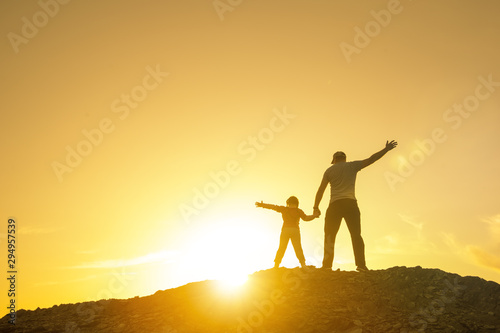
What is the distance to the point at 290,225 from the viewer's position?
12672mm

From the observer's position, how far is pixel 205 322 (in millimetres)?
9492

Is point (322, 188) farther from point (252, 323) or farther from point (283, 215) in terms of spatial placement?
point (252, 323)

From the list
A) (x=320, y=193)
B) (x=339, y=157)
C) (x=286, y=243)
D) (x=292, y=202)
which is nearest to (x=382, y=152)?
(x=339, y=157)

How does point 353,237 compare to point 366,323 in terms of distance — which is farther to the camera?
point 353,237

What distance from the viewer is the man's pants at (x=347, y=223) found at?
11141 millimetres

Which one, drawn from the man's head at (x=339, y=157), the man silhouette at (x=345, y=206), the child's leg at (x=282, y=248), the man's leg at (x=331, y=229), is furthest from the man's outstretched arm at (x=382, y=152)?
the child's leg at (x=282, y=248)

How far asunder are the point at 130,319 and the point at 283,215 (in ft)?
18.4

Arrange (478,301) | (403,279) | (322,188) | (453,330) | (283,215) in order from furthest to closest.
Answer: (283,215) → (322,188) → (403,279) → (478,301) → (453,330)

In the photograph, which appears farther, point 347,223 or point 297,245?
point 297,245

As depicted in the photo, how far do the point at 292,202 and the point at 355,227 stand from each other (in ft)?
8.09

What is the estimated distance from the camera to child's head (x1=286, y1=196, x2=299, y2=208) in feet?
42.3

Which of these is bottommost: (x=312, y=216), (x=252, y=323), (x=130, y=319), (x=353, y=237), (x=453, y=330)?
(x=453, y=330)

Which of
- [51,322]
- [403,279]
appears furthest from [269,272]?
[51,322]

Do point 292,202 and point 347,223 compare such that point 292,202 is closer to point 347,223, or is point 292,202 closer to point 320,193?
point 320,193
